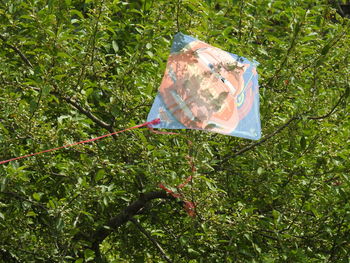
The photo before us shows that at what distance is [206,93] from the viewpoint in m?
2.95

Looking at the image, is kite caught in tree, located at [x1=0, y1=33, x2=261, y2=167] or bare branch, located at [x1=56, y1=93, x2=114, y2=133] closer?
kite caught in tree, located at [x1=0, y1=33, x2=261, y2=167]

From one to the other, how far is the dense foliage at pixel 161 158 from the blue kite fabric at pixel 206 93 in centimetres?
27

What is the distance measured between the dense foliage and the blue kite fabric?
10.8 inches

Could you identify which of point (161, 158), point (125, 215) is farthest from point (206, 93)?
point (125, 215)

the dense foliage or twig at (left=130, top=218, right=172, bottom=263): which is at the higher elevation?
the dense foliage

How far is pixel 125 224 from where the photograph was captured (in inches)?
162

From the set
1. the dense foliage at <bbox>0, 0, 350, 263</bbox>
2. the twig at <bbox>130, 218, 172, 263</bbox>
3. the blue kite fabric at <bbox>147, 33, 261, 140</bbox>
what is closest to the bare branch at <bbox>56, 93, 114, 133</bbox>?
the dense foliage at <bbox>0, 0, 350, 263</bbox>

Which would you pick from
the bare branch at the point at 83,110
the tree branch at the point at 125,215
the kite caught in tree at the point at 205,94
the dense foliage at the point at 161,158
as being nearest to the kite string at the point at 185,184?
the dense foliage at the point at 161,158

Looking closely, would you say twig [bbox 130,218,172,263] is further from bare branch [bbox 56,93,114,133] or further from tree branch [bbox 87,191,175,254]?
bare branch [bbox 56,93,114,133]

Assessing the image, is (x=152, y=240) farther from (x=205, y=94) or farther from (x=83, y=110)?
(x=205, y=94)

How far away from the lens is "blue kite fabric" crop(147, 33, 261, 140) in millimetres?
2812

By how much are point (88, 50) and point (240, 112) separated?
1.04m

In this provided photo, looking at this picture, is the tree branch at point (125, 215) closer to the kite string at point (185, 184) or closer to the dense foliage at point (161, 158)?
the dense foliage at point (161, 158)

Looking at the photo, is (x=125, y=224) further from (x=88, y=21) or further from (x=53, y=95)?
(x=88, y=21)
